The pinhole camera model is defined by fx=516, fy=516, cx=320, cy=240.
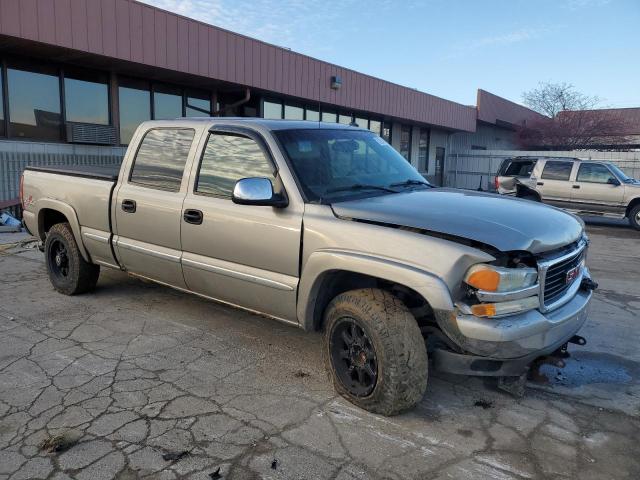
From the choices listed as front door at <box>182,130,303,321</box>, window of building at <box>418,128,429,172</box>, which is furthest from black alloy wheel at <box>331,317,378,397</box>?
window of building at <box>418,128,429,172</box>

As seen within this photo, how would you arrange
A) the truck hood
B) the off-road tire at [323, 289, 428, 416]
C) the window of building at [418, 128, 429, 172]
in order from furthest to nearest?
the window of building at [418, 128, 429, 172] → the off-road tire at [323, 289, 428, 416] → the truck hood

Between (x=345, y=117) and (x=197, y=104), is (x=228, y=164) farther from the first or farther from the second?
(x=345, y=117)

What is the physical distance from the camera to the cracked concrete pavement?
275cm

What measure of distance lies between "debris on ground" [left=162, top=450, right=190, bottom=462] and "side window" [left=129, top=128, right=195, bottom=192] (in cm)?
225

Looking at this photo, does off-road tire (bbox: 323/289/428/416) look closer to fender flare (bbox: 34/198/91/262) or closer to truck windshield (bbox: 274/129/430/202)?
truck windshield (bbox: 274/129/430/202)

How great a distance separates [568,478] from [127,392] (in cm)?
273

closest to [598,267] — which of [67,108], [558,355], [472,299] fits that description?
[558,355]

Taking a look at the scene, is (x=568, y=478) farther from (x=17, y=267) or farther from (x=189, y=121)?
(x=17, y=267)

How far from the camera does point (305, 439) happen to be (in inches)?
117

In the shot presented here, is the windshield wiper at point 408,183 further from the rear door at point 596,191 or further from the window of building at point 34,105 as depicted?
the rear door at point 596,191

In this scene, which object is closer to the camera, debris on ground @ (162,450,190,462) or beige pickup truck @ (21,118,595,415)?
debris on ground @ (162,450,190,462)

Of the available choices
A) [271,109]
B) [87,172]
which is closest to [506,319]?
[87,172]

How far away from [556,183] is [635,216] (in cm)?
221

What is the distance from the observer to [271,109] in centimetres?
1686
